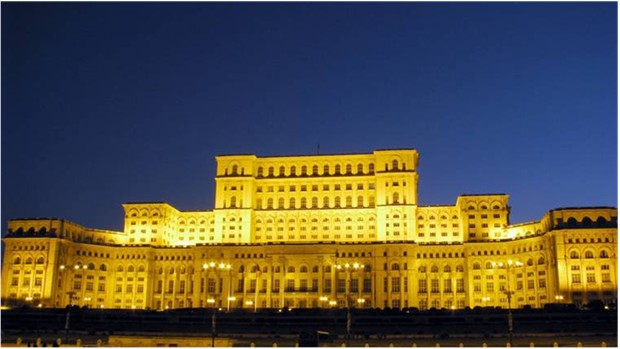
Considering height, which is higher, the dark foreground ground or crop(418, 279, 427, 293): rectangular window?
crop(418, 279, 427, 293): rectangular window

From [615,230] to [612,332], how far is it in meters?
45.2

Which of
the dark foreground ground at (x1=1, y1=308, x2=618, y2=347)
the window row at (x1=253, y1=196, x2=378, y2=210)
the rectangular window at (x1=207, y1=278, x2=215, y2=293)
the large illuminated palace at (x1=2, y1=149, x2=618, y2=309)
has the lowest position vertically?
the dark foreground ground at (x1=1, y1=308, x2=618, y2=347)

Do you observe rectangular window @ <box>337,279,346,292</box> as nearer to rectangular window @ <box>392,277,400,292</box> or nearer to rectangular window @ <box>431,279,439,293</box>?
rectangular window @ <box>392,277,400,292</box>

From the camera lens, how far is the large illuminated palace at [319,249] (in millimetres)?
109812

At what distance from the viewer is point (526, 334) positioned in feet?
211

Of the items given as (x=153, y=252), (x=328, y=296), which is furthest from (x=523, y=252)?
(x=153, y=252)

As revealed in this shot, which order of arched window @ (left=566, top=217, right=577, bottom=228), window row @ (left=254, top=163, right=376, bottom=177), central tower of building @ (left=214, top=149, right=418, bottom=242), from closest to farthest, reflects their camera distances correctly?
arched window @ (left=566, top=217, right=577, bottom=228) → central tower of building @ (left=214, top=149, right=418, bottom=242) → window row @ (left=254, top=163, right=376, bottom=177)

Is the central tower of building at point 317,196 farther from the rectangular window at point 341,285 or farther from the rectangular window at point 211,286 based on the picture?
the rectangular window at point 341,285

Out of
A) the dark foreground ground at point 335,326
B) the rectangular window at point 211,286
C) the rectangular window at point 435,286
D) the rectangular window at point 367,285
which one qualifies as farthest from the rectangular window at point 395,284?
the dark foreground ground at point 335,326

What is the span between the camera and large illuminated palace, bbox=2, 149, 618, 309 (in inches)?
4323

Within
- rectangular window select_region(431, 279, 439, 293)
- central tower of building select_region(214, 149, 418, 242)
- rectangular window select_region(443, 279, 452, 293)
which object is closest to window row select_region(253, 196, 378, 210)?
central tower of building select_region(214, 149, 418, 242)

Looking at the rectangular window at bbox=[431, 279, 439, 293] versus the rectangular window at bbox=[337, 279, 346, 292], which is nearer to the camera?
the rectangular window at bbox=[337, 279, 346, 292]

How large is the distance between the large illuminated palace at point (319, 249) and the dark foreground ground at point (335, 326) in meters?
26.9

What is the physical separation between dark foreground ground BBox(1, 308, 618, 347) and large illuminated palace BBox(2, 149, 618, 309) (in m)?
26.9
